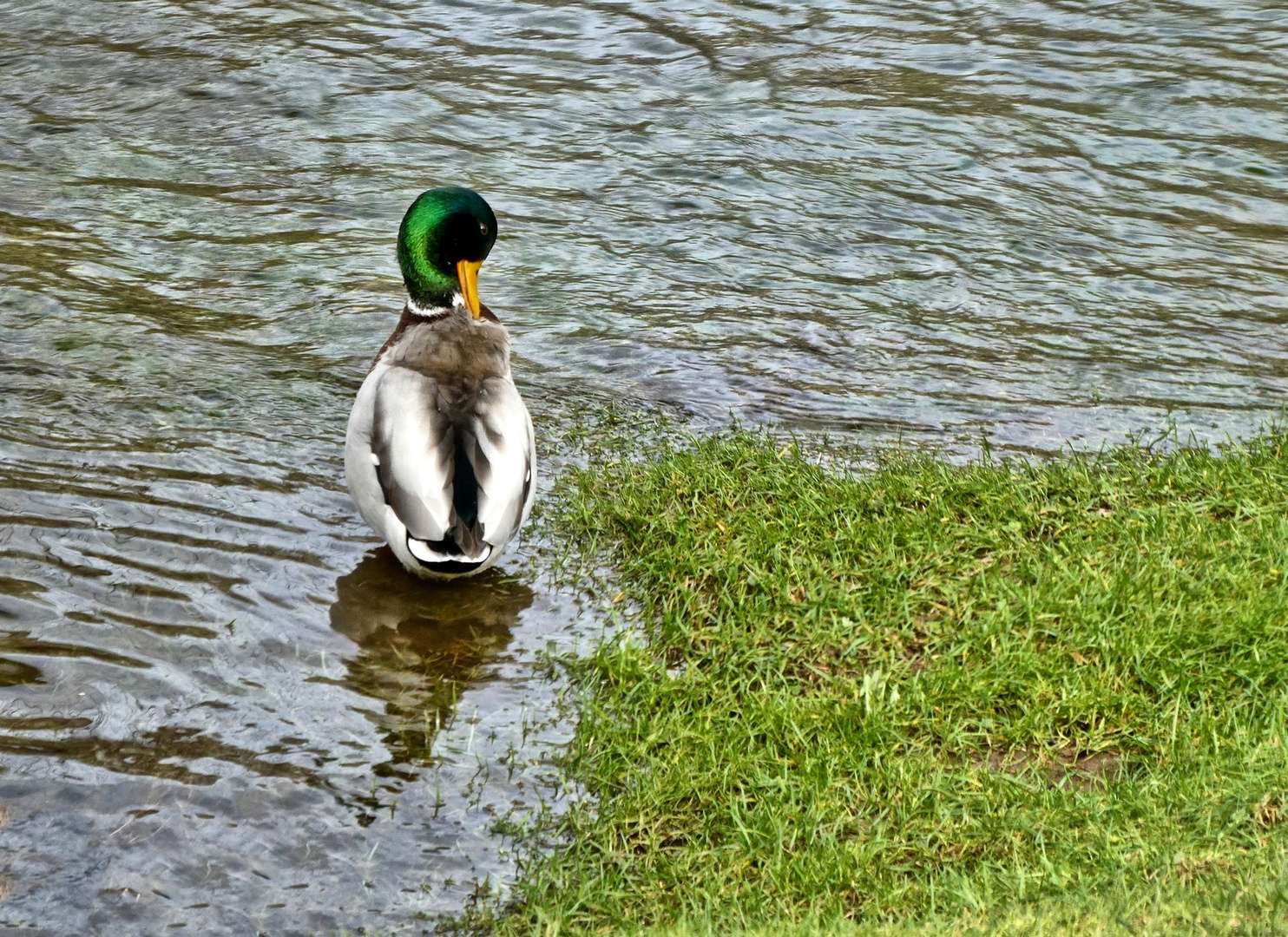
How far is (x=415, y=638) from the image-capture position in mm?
4645

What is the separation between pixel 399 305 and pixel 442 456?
2.61 m

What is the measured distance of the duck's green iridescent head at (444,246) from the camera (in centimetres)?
558

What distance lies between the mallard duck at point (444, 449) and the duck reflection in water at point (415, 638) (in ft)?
0.36

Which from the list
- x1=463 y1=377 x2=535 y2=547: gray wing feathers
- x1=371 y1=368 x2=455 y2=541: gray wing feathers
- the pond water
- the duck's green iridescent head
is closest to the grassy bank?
the pond water

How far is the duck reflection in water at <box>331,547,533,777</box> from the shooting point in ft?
13.8

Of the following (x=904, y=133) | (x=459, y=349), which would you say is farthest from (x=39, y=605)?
(x=904, y=133)

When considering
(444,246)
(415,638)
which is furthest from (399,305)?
(415,638)

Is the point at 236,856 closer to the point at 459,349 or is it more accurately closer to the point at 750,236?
the point at 459,349

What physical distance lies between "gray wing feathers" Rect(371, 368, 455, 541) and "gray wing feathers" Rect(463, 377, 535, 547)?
0.30ft

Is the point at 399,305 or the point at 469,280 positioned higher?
the point at 469,280

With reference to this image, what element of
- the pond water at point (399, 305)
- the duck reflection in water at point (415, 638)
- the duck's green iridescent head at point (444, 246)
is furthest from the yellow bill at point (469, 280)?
the duck reflection in water at point (415, 638)

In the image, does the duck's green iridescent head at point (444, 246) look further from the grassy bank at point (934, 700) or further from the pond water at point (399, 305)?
the grassy bank at point (934, 700)

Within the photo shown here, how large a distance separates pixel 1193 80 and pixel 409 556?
6.85 meters

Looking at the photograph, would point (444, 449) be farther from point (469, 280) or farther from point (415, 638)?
point (469, 280)
